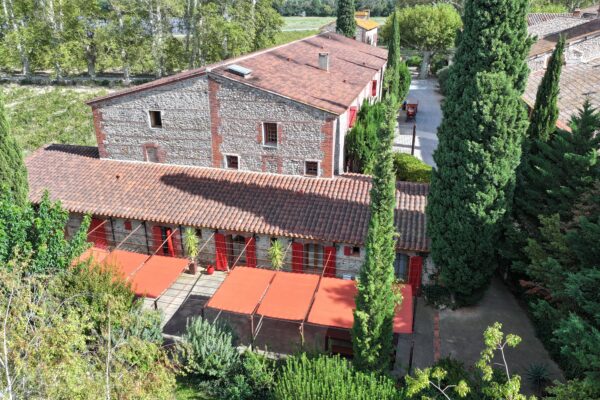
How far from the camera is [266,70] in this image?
28.3m

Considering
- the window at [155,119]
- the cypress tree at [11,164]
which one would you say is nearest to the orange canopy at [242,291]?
the cypress tree at [11,164]

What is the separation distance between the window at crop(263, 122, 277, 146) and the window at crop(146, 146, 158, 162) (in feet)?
21.7

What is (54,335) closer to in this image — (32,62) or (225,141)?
(225,141)

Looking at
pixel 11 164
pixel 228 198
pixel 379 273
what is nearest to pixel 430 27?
pixel 228 198

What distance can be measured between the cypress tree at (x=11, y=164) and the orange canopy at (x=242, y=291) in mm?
8415

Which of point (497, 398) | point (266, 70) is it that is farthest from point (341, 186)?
point (497, 398)

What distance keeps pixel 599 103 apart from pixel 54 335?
28206 millimetres

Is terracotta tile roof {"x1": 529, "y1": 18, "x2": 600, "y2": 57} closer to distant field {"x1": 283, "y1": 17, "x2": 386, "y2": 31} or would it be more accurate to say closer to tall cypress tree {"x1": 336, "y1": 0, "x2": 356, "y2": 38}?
tall cypress tree {"x1": 336, "y1": 0, "x2": 356, "y2": 38}

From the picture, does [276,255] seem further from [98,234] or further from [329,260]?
[98,234]

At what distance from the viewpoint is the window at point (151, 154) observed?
27.0m

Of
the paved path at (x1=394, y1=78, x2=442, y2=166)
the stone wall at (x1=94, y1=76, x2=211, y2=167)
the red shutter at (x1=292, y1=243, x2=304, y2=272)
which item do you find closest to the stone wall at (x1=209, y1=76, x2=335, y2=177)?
the stone wall at (x1=94, y1=76, x2=211, y2=167)

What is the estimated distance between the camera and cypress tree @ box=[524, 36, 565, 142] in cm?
2156

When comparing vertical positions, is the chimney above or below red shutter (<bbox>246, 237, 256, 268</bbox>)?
above

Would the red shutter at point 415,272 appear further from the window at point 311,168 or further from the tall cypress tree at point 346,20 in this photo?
the tall cypress tree at point 346,20
